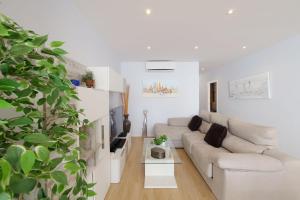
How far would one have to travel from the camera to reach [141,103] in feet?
19.7

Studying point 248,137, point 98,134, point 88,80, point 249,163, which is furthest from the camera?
point 248,137

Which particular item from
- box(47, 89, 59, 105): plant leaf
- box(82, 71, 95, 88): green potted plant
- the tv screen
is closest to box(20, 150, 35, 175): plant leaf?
box(47, 89, 59, 105): plant leaf

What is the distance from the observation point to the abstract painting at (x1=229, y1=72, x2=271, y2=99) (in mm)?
4463

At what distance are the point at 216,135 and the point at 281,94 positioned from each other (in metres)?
1.93

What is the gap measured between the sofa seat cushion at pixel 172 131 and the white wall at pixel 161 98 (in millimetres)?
815

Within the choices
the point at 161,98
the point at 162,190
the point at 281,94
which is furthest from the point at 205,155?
the point at 161,98

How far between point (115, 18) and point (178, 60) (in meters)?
3.41

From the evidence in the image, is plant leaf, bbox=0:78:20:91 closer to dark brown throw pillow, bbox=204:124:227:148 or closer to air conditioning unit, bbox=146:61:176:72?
dark brown throw pillow, bbox=204:124:227:148

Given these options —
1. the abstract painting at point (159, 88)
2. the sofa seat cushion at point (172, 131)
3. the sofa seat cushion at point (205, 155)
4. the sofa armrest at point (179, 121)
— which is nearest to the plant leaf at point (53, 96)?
the sofa seat cushion at point (205, 155)

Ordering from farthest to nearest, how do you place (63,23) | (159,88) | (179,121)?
(159,88), (179,121), (63,23)

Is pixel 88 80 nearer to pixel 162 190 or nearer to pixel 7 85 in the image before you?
pixel 162 190

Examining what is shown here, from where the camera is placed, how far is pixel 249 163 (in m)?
2.10

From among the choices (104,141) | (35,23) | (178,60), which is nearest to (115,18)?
(35,23)

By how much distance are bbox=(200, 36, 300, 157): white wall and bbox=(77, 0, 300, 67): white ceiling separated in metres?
0.35
